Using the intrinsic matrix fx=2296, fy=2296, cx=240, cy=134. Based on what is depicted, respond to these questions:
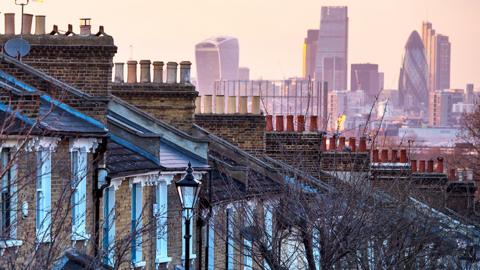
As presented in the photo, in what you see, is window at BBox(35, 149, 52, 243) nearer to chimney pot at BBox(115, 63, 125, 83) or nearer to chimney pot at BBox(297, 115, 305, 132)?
chimney pot at BBox(115, 63, 125, 83)

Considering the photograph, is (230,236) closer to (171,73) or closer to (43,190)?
(43,190)

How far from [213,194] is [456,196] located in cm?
2786

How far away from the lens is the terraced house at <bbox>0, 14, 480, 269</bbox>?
26.9 metres

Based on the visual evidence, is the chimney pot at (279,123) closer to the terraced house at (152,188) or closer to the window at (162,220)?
the terraced house at (152,188)

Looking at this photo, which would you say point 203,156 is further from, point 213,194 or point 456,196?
point 456,196

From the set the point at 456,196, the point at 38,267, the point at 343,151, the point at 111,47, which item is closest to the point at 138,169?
the point at 111,47

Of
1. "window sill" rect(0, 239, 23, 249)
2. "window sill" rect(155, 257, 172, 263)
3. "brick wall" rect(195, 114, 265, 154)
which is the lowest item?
"window sill" rect(155, 257, 172, 263)

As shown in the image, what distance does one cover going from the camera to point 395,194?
4634 centimetres

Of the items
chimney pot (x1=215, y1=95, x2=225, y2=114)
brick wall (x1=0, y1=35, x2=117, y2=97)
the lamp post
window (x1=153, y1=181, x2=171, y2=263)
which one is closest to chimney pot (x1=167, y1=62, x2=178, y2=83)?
chimney pot (x1=215, y1=95, x2=225, y2=114)

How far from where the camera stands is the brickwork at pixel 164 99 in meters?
41.7

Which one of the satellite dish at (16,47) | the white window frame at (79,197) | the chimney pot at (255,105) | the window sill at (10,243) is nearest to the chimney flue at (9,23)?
the satellite dish at (16,47)

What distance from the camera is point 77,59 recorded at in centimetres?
3350

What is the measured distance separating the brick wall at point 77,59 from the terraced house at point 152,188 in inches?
0.8

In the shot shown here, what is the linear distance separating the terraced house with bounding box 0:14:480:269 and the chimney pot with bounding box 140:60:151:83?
40 mm
